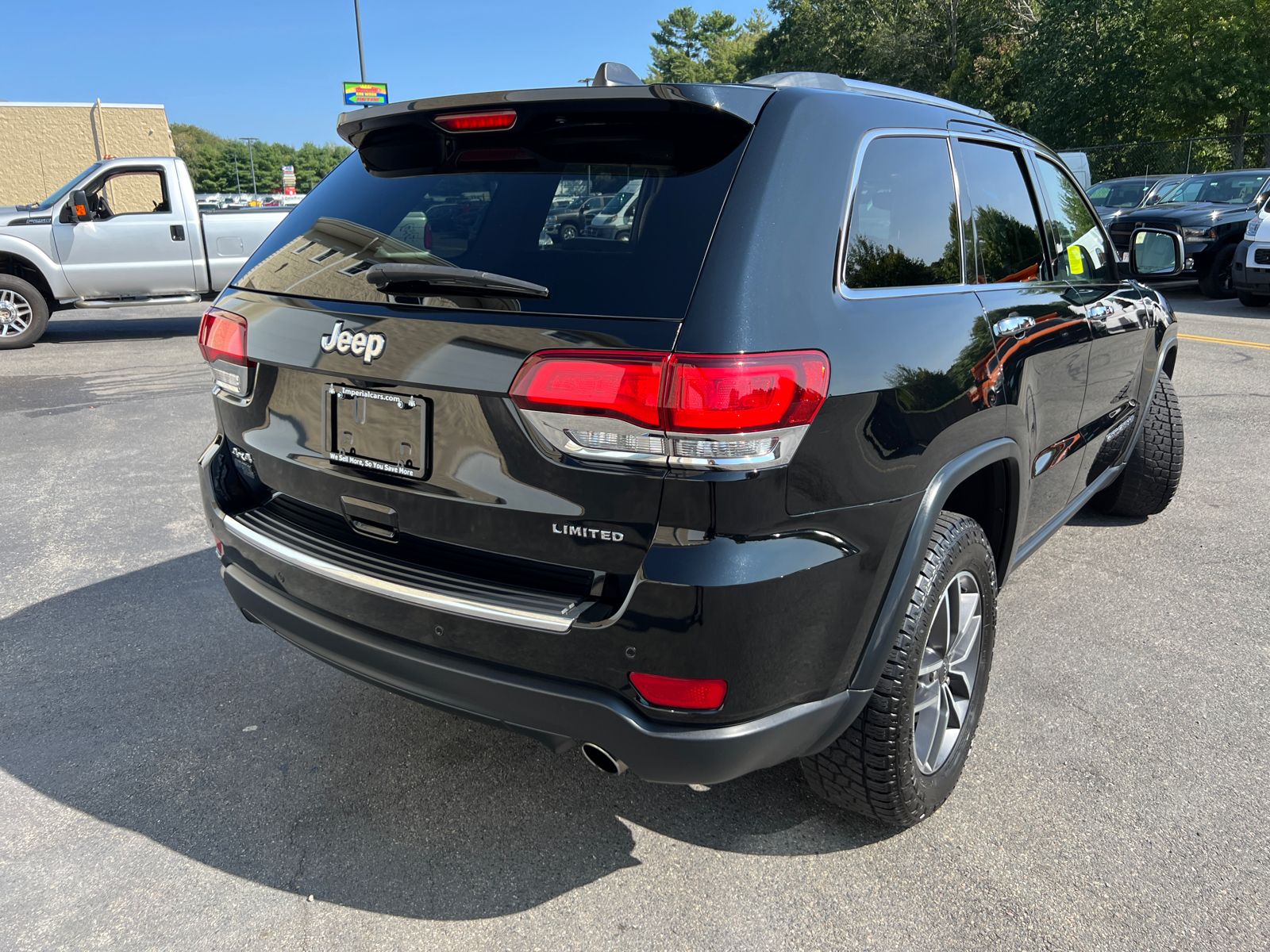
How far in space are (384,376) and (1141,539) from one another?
391 cm

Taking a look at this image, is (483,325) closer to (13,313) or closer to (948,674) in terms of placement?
(948,674)

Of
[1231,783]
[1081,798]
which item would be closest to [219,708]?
[1081,798]

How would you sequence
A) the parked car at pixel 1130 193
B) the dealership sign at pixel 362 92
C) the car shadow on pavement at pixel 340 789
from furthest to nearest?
the dealership sign at pixel 362 92 < the parked car at pixel 1130 193 < the car shadow on pavement at pixel 340 789

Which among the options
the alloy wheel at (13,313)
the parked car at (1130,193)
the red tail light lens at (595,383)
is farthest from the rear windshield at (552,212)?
the parked car at (1130,193)

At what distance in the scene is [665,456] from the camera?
1754 mm

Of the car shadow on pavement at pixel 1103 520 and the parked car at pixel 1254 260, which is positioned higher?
the parked car at pixel 1254 260

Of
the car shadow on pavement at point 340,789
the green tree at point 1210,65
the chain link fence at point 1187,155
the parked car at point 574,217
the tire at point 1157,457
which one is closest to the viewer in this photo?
the parked car at point 574,217

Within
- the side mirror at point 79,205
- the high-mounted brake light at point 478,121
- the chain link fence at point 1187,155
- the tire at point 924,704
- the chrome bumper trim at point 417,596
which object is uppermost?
the chain link fence at point 1187,155

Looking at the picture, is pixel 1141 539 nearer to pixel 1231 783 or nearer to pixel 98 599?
pixel 1231 783

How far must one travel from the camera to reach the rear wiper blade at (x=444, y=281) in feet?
6.30

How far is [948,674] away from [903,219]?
1.21 metres

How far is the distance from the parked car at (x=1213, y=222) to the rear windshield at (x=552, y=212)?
12.9 meters

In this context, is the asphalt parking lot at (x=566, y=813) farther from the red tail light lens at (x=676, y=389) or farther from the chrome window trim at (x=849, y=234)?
the chrome window trim at (x=849, y=234)

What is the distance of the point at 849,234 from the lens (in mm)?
2094
